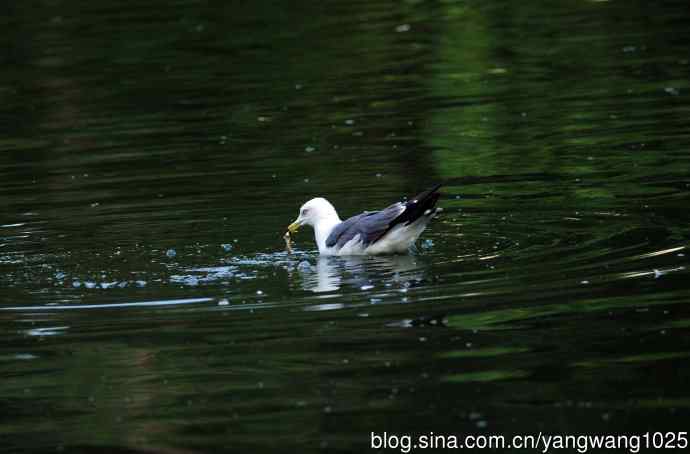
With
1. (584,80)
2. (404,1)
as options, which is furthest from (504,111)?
(404,1)

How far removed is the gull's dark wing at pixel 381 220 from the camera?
12.1 metres

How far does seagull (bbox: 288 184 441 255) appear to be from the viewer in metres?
12.1

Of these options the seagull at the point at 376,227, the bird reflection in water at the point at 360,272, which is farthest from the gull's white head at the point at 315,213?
the bird reflection in water at the point at 360,272

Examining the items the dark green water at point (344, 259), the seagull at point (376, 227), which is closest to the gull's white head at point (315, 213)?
the seagull at point (376, 227)

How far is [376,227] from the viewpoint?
40.7 feet

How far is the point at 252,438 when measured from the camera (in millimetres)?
7973

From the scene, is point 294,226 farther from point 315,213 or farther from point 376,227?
point 376,227

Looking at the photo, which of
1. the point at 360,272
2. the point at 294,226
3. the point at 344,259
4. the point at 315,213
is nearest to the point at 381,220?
the point at 344,259

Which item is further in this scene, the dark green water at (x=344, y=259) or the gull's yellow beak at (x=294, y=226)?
the gull's yellow beak at (x=294, y=226)

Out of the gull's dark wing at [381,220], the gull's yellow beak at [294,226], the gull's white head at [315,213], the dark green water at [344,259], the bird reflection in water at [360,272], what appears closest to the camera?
the dark green water at [344,259]

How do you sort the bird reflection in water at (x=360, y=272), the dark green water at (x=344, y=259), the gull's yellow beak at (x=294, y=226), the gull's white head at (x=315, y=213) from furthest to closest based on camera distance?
the gull's yellow beak at (x=294, y=226)
the gull's white head at (x=315, y=213)
the bird reflection in water at (x=360, y=272)
the dark green water at (x=344, y=259)

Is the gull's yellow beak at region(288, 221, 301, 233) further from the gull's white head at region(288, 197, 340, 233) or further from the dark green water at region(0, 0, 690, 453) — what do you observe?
the dark green water at region(0, 0, 690, 453)

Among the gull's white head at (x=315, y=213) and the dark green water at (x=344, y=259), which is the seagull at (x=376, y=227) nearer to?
the gull's white head at (x=315, y=213)

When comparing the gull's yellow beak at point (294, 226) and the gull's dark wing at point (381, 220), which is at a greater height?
the gull's dark wing at point (381, 220)
